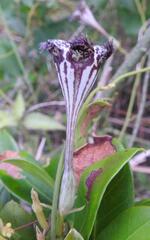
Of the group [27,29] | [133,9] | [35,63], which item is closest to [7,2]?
[27,29]

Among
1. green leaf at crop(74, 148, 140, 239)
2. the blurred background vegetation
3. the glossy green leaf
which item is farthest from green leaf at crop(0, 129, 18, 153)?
the blurred background vegetation

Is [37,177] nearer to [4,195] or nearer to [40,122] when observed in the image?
[4,195]

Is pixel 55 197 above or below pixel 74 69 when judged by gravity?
below

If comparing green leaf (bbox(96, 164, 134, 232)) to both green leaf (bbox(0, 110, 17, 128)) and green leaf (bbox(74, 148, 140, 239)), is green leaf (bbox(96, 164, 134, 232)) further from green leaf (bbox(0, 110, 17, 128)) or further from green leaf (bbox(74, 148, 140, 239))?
green leaf (bbox(0, 110, 17, 128))

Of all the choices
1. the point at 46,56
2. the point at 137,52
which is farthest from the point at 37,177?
the point at 46,56

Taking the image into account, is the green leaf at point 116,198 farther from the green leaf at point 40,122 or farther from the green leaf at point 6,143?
the green leaf at point 40,122
